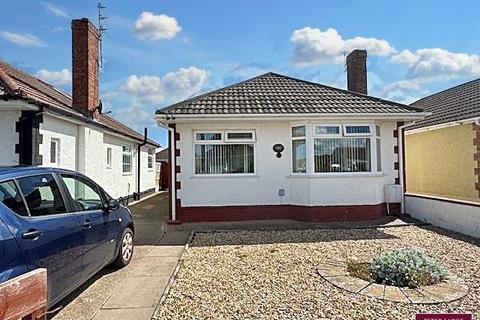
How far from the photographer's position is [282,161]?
1171 cm

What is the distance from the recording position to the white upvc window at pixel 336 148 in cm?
1129

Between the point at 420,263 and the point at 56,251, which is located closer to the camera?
the point at 56,251

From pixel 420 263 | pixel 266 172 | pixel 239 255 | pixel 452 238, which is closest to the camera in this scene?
pixel 420 263

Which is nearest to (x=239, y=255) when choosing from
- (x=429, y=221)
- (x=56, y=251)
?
(x=56, y=251)

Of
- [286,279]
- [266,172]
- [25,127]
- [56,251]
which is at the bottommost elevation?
[286,279]

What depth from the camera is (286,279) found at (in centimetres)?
580

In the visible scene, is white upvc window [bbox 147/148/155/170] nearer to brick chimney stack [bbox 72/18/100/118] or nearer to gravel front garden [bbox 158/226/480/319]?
brick chimney stack [bbox 72/18/100/118]

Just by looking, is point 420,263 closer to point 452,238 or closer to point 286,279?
point 286,279

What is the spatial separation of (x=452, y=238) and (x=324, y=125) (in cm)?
455

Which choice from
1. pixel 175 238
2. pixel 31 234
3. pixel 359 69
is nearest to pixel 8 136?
pixel 175 238

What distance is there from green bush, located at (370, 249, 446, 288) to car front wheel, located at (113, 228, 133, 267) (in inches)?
163

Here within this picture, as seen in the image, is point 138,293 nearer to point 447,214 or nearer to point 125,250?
point 125,250

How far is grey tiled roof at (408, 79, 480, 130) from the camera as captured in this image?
13695 mm

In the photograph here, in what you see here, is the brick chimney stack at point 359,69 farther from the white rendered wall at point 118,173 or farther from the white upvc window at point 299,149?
the white rendered wall at point 118,173
